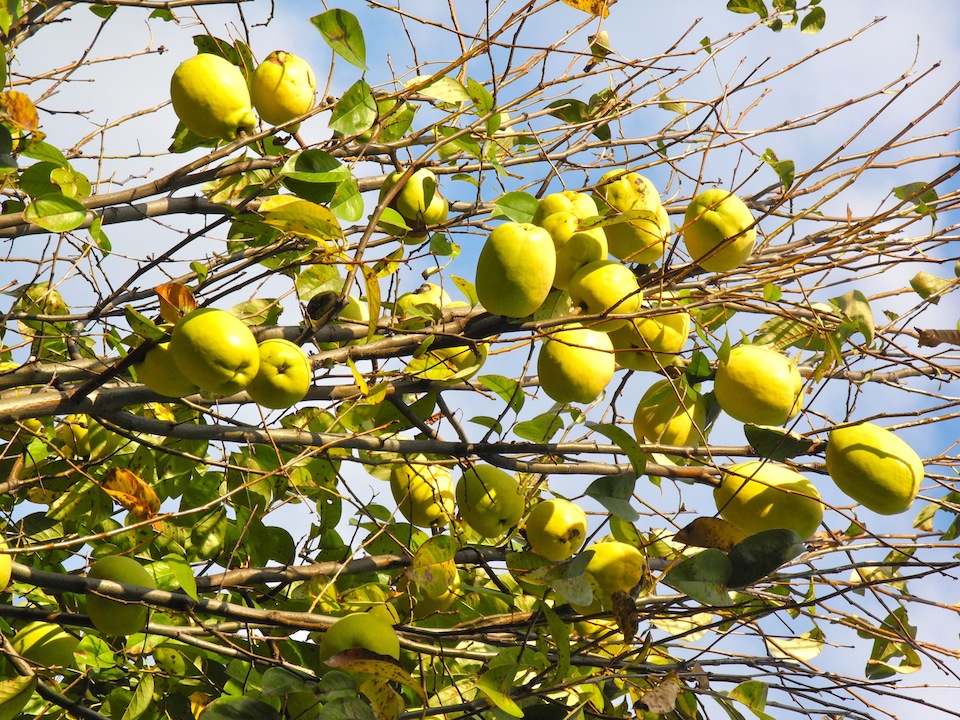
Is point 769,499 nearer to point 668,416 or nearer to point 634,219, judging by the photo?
point 668,416

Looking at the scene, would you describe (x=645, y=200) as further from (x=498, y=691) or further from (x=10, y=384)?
(x=10, y=384)

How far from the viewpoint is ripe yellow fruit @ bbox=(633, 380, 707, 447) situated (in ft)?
7.57

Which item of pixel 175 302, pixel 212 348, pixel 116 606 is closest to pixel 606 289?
pixel 212 348

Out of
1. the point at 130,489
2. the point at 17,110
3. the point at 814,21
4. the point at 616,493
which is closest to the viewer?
the point at 616,493

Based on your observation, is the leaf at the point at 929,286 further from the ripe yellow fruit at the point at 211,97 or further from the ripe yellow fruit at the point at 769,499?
the ripe yellow fruit at the point at 211,97

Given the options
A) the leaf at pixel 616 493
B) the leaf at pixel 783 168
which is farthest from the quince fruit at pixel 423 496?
the leaf at pixel 783 168

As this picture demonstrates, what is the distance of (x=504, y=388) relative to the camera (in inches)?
106

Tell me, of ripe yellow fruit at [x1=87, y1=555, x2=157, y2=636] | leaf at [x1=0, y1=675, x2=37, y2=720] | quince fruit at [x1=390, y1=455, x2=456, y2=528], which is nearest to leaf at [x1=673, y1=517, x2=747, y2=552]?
quince fruit at [x1=390, y1=455, x2=456, y2=528]

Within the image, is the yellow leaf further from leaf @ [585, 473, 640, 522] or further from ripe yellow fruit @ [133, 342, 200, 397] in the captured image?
ripe yellow fruit @ [133, 342, 200, 397]

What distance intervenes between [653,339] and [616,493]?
42 cm

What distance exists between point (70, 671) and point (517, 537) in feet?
5.07

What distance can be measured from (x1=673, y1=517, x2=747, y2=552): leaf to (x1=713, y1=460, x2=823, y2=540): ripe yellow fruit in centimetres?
3

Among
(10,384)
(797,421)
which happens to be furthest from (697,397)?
(10,384)

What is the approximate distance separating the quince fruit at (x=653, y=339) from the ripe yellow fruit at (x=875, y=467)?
463 mm
